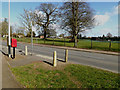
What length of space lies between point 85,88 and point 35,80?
6.47 ft

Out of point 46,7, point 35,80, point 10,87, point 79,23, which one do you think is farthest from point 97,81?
point 46,7

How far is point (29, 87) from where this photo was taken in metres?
3.11

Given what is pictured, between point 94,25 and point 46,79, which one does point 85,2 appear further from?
point 46,79

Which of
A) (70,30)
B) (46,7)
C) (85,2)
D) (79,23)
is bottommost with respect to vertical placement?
(70,30)

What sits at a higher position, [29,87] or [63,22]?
[63,22]

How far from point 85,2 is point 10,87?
23.1m

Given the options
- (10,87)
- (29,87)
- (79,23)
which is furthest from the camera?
(79,23)

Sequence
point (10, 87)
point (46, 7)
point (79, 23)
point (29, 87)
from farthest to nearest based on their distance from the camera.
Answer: point (46, 7), point (79, 23), point (29, 87), point (10, 87)

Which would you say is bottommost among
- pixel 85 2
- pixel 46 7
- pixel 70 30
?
pixel 70 30

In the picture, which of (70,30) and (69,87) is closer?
(69,87)

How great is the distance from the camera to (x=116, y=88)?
125 inches

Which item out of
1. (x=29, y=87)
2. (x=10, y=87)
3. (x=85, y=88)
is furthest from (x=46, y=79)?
(x=85, y=88)

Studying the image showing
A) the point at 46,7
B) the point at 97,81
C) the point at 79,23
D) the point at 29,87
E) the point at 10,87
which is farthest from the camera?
the point at 46,7

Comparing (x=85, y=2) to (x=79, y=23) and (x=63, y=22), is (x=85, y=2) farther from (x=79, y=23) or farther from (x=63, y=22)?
(x=63, y=22)
